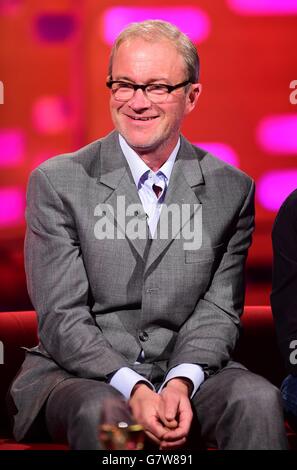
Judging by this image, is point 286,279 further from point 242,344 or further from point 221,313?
point 242,344

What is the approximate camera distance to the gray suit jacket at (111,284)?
2.11 meters

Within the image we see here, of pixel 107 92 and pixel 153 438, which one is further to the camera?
pixel 107 92

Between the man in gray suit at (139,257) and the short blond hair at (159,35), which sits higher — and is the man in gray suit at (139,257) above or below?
below

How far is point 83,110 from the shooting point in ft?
9.23

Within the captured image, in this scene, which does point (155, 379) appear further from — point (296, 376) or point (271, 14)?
point (271, 14)

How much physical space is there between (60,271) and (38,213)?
0.16 metres

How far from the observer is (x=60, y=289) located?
211 centimetres

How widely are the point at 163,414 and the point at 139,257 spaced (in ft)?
1.46

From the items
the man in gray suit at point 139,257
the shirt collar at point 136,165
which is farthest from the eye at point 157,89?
the shirt collar at point 136,165

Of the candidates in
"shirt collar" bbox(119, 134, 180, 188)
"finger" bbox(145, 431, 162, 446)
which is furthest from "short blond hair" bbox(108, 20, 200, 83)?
"finger" bbox(145, 431, 162, 446)

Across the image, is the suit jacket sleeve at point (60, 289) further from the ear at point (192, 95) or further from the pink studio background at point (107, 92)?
the pink studio background at point (107, 92)

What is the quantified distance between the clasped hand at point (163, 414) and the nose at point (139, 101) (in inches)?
27.7

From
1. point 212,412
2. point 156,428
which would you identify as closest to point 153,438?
point 156,428

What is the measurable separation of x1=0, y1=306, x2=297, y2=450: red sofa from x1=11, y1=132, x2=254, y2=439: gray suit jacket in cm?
30
